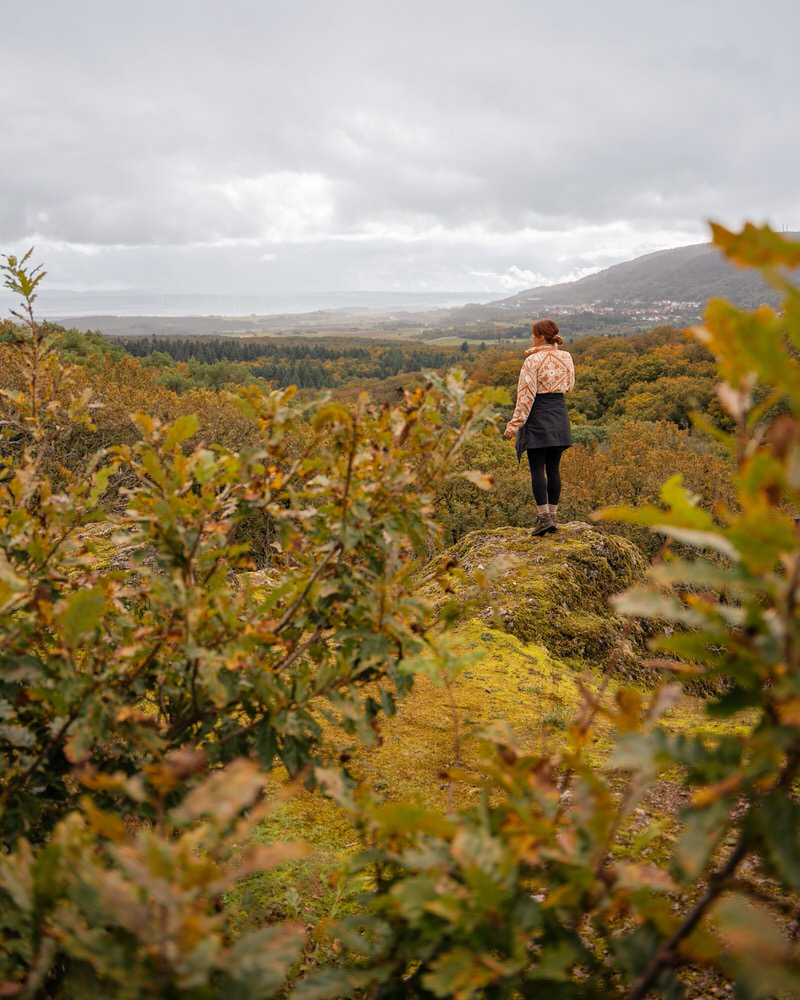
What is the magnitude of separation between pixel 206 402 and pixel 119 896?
32531 millimetres

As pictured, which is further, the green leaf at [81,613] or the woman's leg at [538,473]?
the woman's leg at [538,473]

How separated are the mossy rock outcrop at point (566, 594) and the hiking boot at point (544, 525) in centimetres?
10

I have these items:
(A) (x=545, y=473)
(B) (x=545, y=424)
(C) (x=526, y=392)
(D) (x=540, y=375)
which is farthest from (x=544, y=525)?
(D) (x=540, y=375)

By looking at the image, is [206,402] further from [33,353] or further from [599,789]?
[599,789]

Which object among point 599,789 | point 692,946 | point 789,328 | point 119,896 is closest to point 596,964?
point 692,946

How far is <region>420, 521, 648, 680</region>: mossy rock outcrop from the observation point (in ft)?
25.5

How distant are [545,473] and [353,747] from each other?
24.5ft

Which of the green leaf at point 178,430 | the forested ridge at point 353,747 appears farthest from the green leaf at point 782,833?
A: the green leaf at point 178,430

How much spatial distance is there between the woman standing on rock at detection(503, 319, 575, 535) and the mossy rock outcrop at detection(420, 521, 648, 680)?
57.5 inches

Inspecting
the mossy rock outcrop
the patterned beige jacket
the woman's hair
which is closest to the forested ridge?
the mossy rock outcrop

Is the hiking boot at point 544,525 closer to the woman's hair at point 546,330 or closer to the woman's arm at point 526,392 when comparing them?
the woman's arm at point 526,392

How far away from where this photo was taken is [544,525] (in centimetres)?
957

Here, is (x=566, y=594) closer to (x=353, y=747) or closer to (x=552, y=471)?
(x=552, y=471)

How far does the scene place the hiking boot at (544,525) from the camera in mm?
9523
